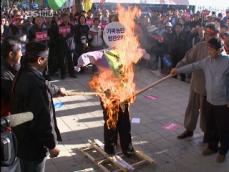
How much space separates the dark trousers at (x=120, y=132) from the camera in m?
5.72

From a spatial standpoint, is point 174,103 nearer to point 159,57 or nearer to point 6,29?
point 159,57

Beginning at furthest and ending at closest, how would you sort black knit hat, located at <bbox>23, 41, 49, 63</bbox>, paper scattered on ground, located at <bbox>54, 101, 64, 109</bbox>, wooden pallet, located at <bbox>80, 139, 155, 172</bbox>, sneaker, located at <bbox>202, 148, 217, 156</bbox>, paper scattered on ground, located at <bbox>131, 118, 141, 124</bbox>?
1. paper scattered on ground, located at <bbox>54, 101, 64, 109</bbox>
2. paper scattered on ground, located at <bbox>131, 118, 141, 124</bbox>
3. sneaker, located at <bbox>202, 148, 217, 156</bbox>
4. wooden pallet, located at <bbox>80, 139, 155, 172</bbox>
5. black knit hat, located at <bbox>23, 41, 49, 63</bbox>

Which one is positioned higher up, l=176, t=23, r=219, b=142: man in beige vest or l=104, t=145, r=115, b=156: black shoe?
l=176, t=23, r=219, b=142: man in beige vest

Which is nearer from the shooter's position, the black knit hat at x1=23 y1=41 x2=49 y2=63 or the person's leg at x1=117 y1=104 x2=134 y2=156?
the black knit hat at x1=23 y1=41 x2=49 y2=63

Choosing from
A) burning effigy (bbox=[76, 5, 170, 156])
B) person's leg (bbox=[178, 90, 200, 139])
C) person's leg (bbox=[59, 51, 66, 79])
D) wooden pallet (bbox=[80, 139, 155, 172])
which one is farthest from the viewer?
person's leg (bbox=[59, 51, 66, 79])

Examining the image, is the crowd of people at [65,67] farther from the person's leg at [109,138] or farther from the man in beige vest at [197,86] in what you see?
Result: the person's leg at [109,138]

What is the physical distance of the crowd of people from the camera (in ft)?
12.2

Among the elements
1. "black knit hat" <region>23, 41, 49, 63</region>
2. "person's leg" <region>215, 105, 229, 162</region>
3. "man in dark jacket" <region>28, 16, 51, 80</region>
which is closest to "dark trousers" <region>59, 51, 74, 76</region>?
"man in dark jacket" <region>28, 16, 51, 80</region>

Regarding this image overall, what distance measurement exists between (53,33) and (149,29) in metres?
3.91

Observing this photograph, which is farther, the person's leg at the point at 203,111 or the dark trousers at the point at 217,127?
the person's leg at the point at 203,111

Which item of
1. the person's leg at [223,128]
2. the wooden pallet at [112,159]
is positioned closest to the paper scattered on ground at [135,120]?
the wooden pallet at [112,159]

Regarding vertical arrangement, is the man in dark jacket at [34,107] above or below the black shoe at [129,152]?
above

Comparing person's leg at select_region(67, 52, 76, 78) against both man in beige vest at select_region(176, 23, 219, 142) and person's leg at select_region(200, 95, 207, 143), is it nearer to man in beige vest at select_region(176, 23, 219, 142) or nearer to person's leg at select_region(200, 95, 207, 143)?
man in beige vest at select_region(176, 23, 219, 142)

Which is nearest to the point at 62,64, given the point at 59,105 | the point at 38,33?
the point at 38,33
